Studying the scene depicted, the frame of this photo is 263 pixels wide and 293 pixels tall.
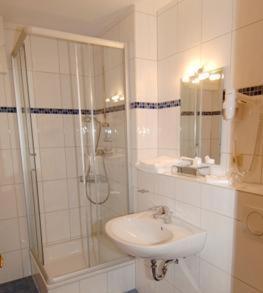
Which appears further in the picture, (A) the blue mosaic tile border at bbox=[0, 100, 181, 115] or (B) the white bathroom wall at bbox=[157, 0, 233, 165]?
(A) the blue mosaic tile border at bbox=[0, 100, 181, 115]

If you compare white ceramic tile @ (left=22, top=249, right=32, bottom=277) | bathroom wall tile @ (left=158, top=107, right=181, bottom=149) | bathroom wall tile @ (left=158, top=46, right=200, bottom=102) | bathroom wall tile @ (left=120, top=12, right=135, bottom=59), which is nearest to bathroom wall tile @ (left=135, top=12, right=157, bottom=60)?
bathroom wall tile @ (left=120, top=12, right=135, bottom=59)

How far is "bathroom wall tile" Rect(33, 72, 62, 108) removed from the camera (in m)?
2.27

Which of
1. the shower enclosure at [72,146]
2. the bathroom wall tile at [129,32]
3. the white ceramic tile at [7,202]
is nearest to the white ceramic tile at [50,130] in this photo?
the shower enclosure at [72,146]

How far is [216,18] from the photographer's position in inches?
58.4

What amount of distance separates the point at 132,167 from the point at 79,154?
640 millimetres

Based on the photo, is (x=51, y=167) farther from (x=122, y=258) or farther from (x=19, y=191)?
(x=122, y=258)

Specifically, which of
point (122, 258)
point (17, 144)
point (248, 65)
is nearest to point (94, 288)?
→ point (122, 258)

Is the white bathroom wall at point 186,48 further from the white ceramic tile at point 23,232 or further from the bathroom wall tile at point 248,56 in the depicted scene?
the white ceramic tile at point 23,232

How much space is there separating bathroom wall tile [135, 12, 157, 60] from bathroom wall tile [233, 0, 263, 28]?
77 centimetres

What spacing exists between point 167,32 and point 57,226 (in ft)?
7.03

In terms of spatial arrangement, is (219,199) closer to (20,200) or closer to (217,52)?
(217,52)

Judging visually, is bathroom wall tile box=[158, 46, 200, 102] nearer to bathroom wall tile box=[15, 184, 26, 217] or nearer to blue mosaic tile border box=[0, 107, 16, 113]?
blue mosaic tile border box=[0, 107, 16, 113]

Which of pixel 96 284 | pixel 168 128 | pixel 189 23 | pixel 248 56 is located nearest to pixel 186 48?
pixel 189 23

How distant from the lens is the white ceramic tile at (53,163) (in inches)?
92.0
